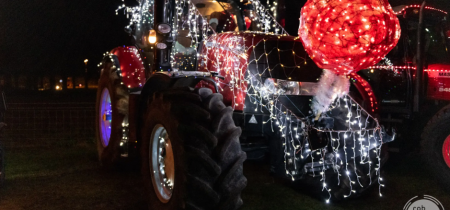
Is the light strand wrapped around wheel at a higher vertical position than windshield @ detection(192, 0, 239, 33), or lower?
lower

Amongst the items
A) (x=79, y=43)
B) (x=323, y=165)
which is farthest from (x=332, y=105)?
(x=79, y=43)

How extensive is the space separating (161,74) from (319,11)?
1792 millimetres

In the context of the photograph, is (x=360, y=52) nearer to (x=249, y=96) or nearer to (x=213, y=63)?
(x=249, y=96)

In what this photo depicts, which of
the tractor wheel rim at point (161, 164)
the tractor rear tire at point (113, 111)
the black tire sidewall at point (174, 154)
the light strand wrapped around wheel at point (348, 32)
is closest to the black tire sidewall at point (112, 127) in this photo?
the tractor rear tire at point (113, 111)

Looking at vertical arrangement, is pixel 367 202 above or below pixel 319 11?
below

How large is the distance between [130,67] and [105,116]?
1255 mm

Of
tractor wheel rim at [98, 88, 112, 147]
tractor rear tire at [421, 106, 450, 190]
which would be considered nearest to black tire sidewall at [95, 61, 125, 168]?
tractor wheel rim at [98, 88, 112, 147]

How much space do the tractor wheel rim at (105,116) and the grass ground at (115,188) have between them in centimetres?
59

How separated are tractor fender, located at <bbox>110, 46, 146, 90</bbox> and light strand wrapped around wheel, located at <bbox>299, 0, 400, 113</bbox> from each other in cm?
270

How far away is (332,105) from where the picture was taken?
4.59m

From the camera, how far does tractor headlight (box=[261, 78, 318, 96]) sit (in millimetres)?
4438

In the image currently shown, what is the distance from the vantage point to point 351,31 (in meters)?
3.29

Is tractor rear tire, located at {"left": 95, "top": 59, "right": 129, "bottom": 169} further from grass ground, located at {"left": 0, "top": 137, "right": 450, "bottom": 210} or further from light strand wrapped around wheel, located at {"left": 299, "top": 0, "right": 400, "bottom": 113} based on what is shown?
light strand wrapped around wheel, located at {"left": 299, "top": 0, "right": 400, "bottom": 113}

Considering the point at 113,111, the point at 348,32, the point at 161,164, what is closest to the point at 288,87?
the point at 348,32
